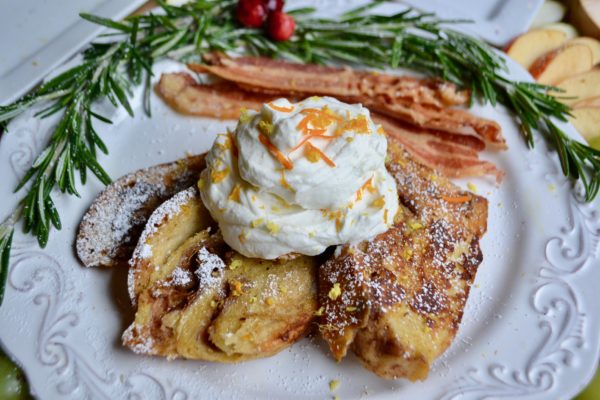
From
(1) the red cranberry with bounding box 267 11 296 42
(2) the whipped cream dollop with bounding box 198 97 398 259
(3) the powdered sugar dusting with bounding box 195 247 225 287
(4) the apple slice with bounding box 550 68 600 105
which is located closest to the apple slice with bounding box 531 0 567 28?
(4) the apple slice with bounding box 550 68 600 105

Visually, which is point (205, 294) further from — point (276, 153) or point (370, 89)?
point (370, 89)

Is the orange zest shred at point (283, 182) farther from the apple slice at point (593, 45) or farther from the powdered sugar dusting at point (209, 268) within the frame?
the apple slice at point (593, 45)

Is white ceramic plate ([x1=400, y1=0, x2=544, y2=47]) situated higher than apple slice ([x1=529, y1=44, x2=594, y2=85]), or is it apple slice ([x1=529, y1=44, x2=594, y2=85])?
white ceramic plate ([x1=400, y1=0, x2=544, y2=47])

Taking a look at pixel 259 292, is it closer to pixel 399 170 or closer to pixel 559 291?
pixel 399 170

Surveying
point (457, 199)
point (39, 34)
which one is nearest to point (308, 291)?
point (457, 199)

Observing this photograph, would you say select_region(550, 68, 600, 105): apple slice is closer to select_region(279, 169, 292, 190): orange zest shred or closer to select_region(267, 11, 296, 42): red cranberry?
select_region(267, 11, 296, 42): red cranberry

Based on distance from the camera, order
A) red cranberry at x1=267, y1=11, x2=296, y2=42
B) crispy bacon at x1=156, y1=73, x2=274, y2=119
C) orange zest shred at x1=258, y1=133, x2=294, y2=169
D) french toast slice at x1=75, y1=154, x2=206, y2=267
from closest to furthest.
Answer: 1. orange zest shred at x1=258, y1=133, x2=294, y2=169
2. french toast slice at x1=75, y1=154, x2=206, y2=267
3. crispy bacon at x1=156, y1=73, x2=274, y2=119
4. red cranberry at x1=267, y1=11, x2=296, y2=42

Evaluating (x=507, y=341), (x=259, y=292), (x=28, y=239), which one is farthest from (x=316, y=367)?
(x=28, y=239)
